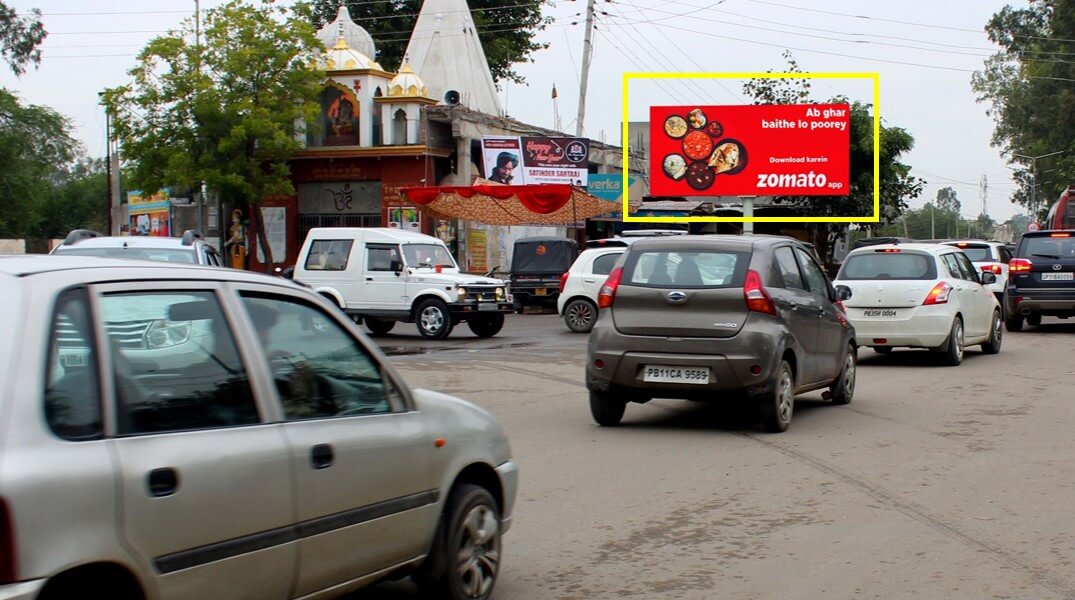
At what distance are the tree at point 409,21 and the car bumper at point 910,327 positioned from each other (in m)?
43.1

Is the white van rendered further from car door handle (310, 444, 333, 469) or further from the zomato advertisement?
car door handle (310, 444, 333, 469)

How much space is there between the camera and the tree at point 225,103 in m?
40.7

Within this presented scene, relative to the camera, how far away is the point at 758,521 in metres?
7.33

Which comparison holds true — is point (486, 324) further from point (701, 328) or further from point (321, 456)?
point (321, 456)

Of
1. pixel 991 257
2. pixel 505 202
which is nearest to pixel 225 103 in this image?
pixel 505 202

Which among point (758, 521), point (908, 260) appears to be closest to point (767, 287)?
point (758, 521)

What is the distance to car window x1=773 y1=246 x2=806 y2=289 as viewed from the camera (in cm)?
1102

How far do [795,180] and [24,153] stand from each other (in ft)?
114

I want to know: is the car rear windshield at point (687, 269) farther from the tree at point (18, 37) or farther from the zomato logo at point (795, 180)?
the tree at point (18, 37)

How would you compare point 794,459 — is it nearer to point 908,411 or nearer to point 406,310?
point 908,411

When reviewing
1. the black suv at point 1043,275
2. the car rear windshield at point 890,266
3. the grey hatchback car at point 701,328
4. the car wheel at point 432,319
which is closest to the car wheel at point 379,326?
the car wheel at point 432,319

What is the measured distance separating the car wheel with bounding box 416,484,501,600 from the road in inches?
14.6

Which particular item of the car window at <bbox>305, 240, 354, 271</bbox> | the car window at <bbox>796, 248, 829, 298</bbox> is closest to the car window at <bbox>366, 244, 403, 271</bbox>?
the car window at <bbox>305, 240, 354, 271</bbox>

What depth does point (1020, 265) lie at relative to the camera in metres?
22.8
